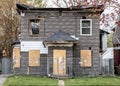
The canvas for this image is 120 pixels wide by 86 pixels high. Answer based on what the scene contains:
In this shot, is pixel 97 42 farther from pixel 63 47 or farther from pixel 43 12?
pixel 43 12

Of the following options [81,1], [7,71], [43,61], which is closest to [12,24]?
[7,71]

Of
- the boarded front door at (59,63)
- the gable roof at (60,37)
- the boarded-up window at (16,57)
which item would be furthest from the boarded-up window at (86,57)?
the boarded-up window at (16,57)

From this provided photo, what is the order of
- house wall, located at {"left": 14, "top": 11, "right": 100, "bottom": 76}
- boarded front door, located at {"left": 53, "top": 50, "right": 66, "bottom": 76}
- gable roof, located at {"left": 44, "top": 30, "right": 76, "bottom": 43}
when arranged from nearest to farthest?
gable roof, located at {"left": 44, "top": 30, "right": 76, "bottom": 43}
boarded front door, located at {"left": 53, "top": 50, "right": 66, "bottom": 76}
house wall, located at {"left": 14, "top": 11, "right": 100, "bottom": 76}

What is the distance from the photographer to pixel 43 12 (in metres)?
38.3

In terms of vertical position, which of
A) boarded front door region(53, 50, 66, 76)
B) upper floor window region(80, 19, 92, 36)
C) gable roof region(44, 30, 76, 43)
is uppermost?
upper floor window region(80, 19, 92, 36)

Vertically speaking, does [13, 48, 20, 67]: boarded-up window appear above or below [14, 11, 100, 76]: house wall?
below

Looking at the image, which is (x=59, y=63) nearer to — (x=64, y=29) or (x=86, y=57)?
(x=86, y=57)

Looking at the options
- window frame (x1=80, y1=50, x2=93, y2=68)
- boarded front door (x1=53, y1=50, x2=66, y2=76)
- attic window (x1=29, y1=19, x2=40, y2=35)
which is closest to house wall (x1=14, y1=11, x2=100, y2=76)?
window frame (x1=80, y1=50, x2=93, y2=68)

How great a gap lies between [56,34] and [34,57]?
320 cm

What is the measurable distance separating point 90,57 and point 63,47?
3.15 meters

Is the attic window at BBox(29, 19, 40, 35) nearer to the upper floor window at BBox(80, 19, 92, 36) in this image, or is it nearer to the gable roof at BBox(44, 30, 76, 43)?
the gable roof at BBox(44, 30, 76, 43)

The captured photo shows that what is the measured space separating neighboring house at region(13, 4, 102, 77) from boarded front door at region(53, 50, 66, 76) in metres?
1.34

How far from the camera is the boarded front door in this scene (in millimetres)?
36562

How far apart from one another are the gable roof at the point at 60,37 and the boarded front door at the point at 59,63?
1.28m
